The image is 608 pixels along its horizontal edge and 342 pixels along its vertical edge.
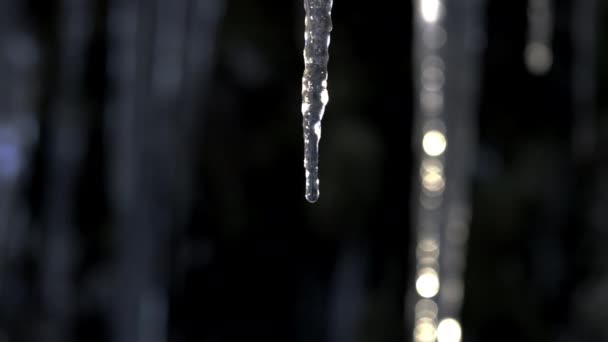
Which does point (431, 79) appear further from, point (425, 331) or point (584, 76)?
point (584, 76)

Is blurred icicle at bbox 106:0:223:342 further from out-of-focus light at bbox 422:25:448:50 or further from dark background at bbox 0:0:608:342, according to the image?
out-of-focus light at bbox 422:25:448:50

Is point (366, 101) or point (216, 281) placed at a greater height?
point (366, 101)

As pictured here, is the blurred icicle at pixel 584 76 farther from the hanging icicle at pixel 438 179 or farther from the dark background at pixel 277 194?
the hanging icicle at pixel 438 179

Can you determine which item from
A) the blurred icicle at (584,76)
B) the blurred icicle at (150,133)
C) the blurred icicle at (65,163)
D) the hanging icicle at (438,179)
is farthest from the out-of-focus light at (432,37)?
the blurred icicle at (65,163)

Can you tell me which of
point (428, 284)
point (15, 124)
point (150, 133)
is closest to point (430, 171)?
point (428, 284)

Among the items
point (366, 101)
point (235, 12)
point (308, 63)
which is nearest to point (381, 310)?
point (366, 101)

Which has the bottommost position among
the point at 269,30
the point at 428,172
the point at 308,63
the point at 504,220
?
the point at 504,220

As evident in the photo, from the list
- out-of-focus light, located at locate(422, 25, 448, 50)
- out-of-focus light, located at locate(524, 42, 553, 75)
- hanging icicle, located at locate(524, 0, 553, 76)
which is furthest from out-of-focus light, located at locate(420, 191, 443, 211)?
out-of-focus light, located at locate(524, 42, 553, 75)

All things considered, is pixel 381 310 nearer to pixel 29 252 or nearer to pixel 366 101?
pixel 366 101
